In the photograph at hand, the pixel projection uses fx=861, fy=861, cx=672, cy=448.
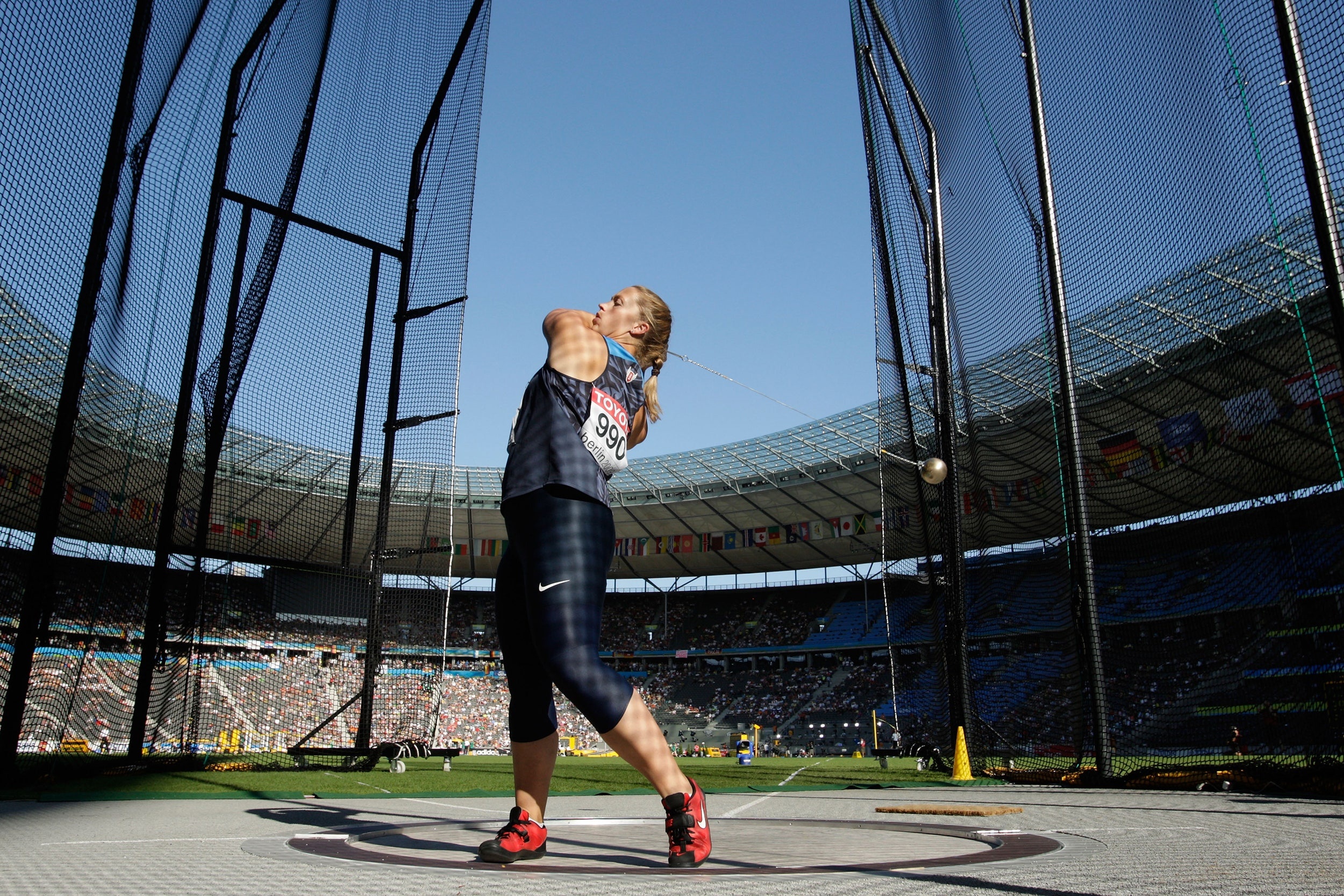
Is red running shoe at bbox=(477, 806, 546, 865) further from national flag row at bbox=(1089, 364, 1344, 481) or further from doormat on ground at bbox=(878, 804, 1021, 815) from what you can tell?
national flag row at bbox=(1089, 364, 1344, 481)

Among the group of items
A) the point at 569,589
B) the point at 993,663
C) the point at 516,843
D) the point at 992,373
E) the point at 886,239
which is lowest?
the point at 516,843

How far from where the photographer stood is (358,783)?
21.0 feet

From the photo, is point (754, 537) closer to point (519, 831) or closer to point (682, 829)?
point (519, 831)

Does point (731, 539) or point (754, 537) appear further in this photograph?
point (731, 539)

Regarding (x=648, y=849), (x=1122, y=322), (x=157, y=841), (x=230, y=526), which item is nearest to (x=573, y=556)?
(x=648, y=849)

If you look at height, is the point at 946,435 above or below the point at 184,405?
above

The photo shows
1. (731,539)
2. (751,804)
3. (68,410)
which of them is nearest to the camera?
(751,804)

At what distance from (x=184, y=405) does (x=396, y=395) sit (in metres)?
1.97

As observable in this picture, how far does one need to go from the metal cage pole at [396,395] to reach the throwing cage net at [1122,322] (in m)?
4.41

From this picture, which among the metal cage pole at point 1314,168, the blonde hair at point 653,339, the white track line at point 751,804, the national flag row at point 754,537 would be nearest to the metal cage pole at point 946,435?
the white track line at point 751,804

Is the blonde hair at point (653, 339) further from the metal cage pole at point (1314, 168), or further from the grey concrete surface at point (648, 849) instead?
the metal cage pole at point (1314, 168)

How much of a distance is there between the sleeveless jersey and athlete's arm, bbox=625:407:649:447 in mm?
150

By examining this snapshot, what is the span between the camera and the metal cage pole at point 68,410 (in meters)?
4.58

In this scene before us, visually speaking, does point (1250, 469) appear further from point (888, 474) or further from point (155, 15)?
point (155, 15)
